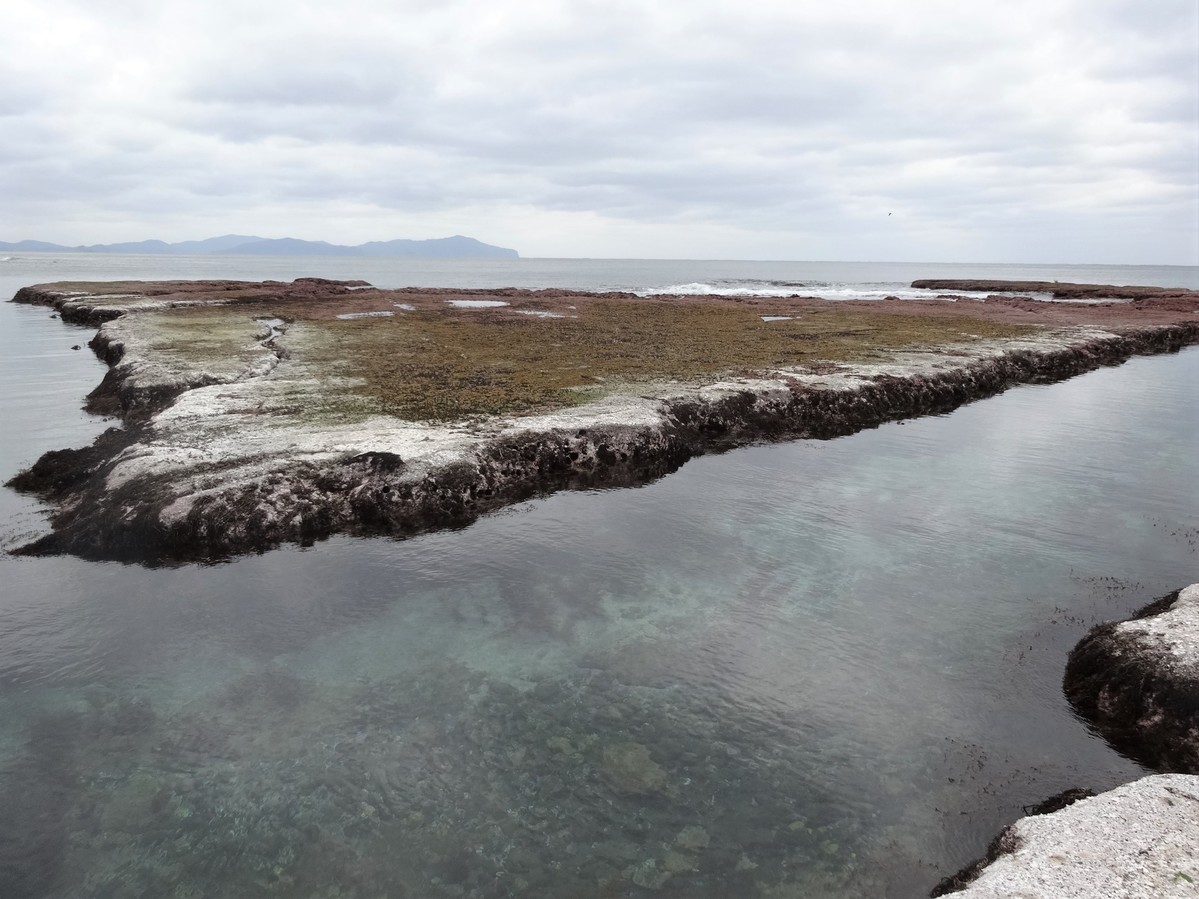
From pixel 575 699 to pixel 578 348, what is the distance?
124 ft

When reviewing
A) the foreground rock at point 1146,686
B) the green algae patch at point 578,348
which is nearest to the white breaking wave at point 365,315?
the green algae patch at point 578,348

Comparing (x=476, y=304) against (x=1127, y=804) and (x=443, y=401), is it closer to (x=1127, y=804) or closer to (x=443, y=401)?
(x=443, y=401)

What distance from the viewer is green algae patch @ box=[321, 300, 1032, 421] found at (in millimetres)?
33875

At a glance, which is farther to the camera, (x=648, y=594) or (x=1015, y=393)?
(x=1015, y=393)

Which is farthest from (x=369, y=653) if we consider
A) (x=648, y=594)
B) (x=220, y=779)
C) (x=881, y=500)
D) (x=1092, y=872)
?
(x=881, y=500)

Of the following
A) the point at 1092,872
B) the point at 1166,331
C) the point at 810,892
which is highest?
the point at 1166,331

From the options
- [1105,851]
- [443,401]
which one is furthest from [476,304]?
[1105,851]

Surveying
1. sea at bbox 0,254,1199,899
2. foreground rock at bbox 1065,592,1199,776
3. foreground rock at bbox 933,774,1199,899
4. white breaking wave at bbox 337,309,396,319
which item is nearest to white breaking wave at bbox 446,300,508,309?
white breaking wave at bbox 337,309,396,319

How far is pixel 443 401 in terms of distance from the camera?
104 ft

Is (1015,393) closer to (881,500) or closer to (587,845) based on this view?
(881,500)

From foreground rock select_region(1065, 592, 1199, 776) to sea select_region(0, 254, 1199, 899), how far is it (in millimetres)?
528

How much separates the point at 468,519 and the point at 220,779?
37.2 ft

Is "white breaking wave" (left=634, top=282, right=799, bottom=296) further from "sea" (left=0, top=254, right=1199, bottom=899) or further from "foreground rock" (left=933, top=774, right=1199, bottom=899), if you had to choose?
"foreground rock" (left=933, top=774, right=1199, bottom=899)

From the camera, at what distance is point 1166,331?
7038cm
